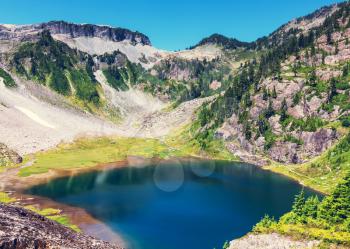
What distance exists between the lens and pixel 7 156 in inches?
7219

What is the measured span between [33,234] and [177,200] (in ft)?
283

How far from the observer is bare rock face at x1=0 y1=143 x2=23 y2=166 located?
17904 cm

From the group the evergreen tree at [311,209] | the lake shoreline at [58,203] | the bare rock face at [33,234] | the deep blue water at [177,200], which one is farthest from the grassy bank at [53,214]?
the evergreen tree at [311,209]

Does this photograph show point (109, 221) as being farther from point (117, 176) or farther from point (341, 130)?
point (341, 130)

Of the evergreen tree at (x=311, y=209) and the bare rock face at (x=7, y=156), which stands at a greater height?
the evergreen tree at (x=311, y=209)

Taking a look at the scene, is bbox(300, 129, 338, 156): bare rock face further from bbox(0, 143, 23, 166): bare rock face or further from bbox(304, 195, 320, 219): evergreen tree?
bbox(0, 143, 23, 166): bare rock face

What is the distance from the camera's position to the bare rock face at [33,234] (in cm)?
4297

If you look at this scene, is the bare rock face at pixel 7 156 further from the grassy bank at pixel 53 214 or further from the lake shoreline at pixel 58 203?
the grassy bank at pixel 53 214

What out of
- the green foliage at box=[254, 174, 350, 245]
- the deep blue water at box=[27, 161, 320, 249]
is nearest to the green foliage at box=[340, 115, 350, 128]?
the deep blue water at box=[27, 161, 320, 249]

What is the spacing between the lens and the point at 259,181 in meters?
166

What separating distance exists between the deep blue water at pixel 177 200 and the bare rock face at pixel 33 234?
35351 mm

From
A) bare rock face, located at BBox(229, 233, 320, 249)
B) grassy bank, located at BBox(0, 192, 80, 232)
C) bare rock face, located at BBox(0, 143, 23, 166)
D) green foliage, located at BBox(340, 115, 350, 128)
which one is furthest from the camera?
green foliage, located at BBox(340, 115, 350, 128)

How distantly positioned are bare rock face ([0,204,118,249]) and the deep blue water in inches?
1392

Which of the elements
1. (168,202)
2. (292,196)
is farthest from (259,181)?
(168,202)
